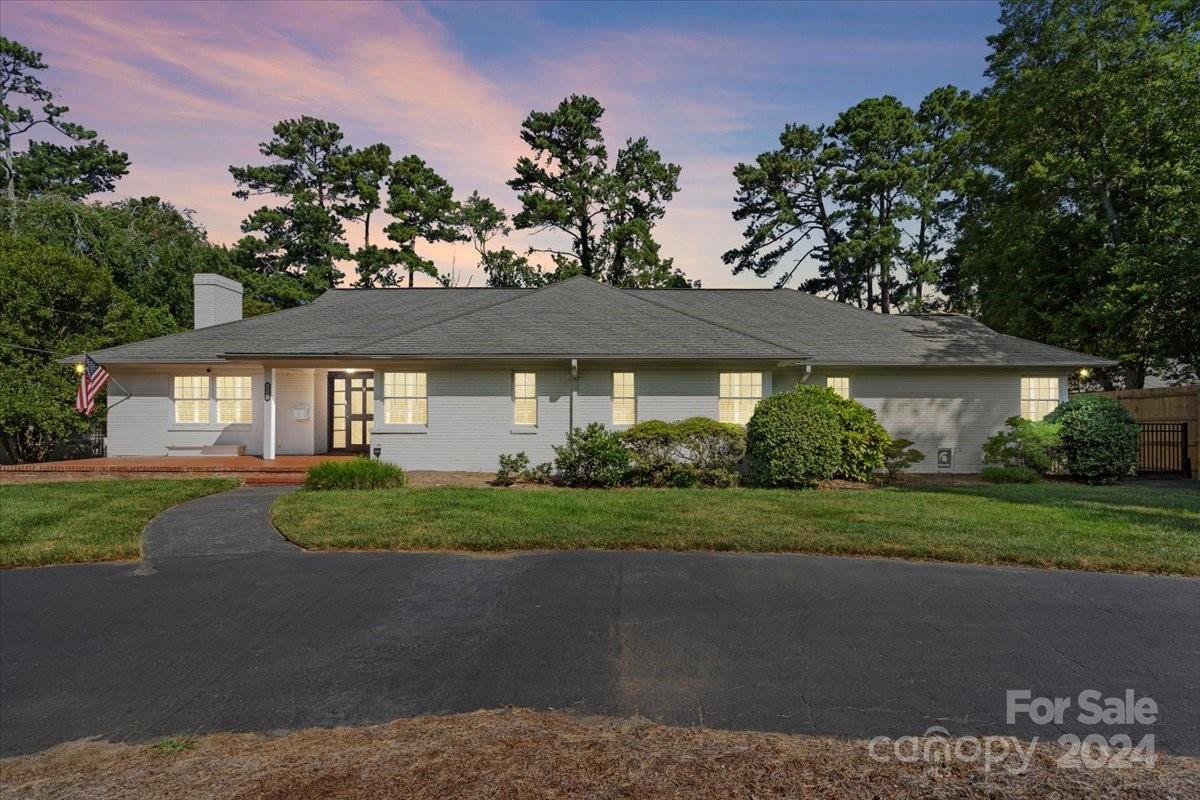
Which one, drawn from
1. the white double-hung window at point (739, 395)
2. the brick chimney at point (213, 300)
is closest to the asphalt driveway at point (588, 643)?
the white double-hung window at point (739, 395)

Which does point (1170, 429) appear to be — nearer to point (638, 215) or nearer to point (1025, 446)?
point (1025, 446)

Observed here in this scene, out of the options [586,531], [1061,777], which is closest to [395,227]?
[586,531]

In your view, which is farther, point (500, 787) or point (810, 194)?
point (810, 194)

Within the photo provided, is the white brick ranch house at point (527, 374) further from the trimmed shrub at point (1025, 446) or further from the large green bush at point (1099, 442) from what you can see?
the large green bush at point (1099, 442)

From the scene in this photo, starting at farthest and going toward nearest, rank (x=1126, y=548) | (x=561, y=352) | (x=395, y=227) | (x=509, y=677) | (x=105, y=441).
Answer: (x=395, y=227)
(x=105, y=441)
(x=561, y=352)
(x=1126, y=548)
(x=509, y=677)

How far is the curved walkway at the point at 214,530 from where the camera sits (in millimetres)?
6957

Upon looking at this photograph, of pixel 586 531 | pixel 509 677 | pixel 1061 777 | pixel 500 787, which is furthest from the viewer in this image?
pixel 586 531

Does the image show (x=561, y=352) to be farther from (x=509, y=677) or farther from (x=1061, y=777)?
(x=1061, y=777)

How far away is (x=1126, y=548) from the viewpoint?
6590 mm

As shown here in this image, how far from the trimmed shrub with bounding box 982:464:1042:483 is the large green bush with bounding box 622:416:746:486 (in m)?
5.93

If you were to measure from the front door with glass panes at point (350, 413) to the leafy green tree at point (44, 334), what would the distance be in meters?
6.54

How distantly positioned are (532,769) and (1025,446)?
48.9 feet

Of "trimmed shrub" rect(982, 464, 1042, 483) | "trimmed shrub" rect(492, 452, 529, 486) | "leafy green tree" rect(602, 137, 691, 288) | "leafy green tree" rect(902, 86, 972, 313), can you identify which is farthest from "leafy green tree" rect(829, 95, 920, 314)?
"trimmed shrub" rect(492, 452, 529, 486)

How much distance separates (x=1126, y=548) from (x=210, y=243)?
4004 centimetres
